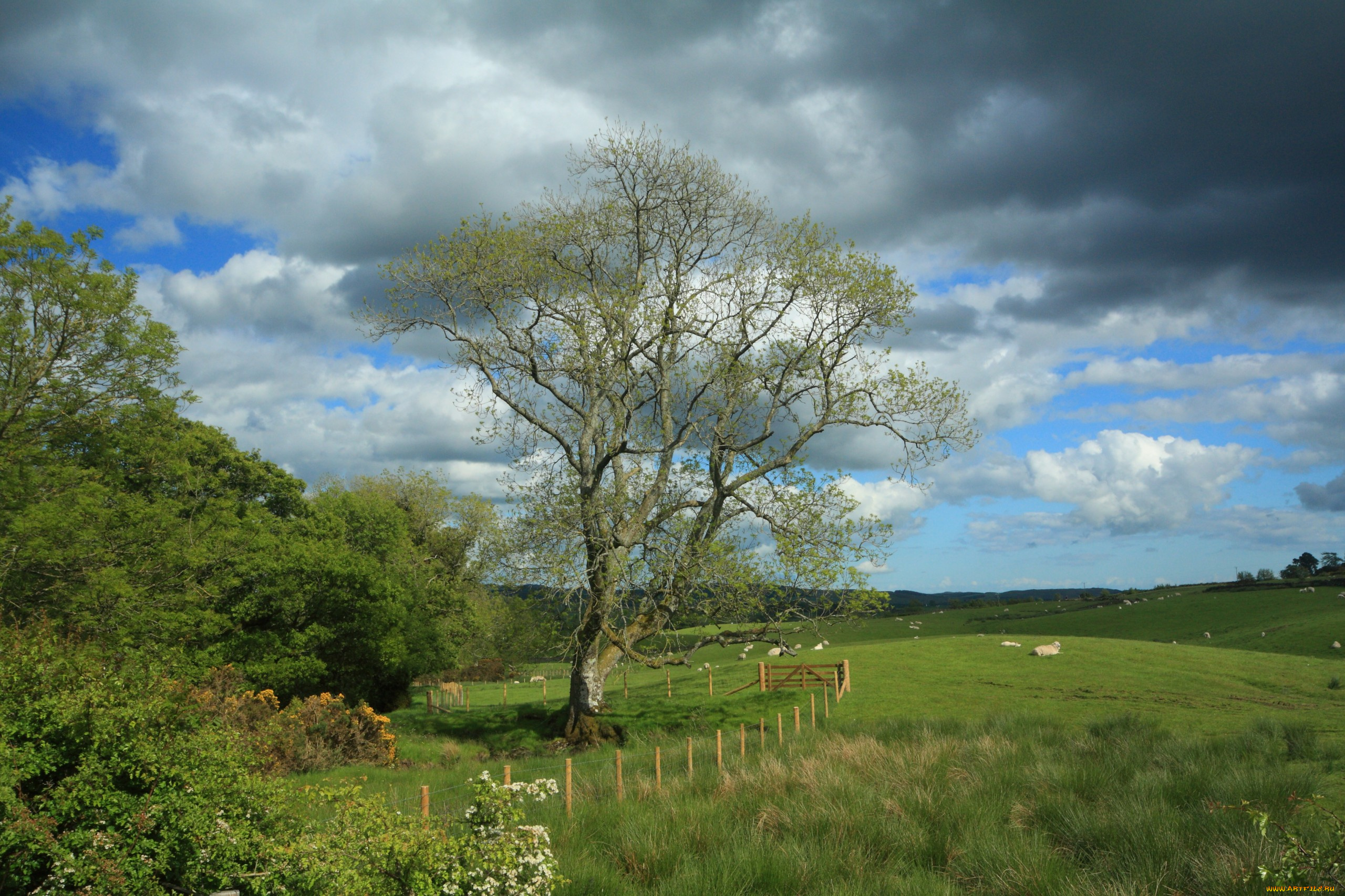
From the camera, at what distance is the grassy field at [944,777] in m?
8.63

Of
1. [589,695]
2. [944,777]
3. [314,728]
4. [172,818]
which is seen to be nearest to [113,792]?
[172,818]

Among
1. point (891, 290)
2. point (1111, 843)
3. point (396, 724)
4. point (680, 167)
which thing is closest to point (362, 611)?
point (396, 724)

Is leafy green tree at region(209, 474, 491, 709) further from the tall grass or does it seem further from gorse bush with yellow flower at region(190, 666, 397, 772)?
the tall grass

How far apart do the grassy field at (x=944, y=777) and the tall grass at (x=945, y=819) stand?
40 mm

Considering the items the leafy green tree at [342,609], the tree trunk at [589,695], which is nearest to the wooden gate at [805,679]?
the tree trunk at [589,695]

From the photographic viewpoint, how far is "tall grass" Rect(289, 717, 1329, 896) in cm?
833

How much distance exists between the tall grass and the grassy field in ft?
0.13

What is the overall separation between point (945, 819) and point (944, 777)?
97.6 inches

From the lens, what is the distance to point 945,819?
1045 cm

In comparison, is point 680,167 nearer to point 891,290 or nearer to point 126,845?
point 891,290

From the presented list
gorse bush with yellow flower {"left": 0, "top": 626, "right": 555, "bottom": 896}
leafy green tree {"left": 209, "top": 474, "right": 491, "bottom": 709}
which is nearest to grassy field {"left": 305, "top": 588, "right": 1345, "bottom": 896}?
gorse bush with yellow flower {"left": 0, "top": 626, "right": 555, "bottom": 896}

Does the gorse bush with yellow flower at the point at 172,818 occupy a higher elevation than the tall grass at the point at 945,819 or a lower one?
higher

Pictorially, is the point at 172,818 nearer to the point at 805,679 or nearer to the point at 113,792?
the point at 113,792

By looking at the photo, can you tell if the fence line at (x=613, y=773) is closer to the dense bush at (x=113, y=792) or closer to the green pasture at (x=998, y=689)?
the dense bush at (x=113, y=792)
